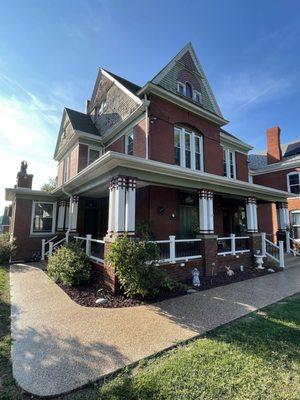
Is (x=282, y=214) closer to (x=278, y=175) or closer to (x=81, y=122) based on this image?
(x=278, y=175)

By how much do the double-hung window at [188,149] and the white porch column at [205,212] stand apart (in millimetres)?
2611

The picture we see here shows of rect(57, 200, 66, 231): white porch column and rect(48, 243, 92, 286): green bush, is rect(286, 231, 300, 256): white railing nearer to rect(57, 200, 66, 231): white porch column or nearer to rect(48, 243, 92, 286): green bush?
rect(48, 243, 92, 286): green bush

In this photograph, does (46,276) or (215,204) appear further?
(215,204)

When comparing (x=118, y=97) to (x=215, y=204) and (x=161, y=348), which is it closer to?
(x=215, y=204)

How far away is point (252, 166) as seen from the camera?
23.0 metres

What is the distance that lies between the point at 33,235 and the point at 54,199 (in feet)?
8.17

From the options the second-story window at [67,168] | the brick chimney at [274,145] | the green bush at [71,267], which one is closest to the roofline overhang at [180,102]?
the second-story window at [67,168]

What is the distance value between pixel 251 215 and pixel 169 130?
5982 millimetres

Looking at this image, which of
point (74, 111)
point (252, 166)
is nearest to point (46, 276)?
point (74, 111)

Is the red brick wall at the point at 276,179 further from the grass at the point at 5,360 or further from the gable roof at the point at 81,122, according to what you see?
the grass at the point at 5,360

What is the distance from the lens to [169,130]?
11.3m

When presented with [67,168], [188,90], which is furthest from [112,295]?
[188,90]

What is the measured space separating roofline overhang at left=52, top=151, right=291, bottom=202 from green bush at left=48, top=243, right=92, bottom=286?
2753mm

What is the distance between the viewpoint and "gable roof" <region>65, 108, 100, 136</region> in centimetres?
1441
